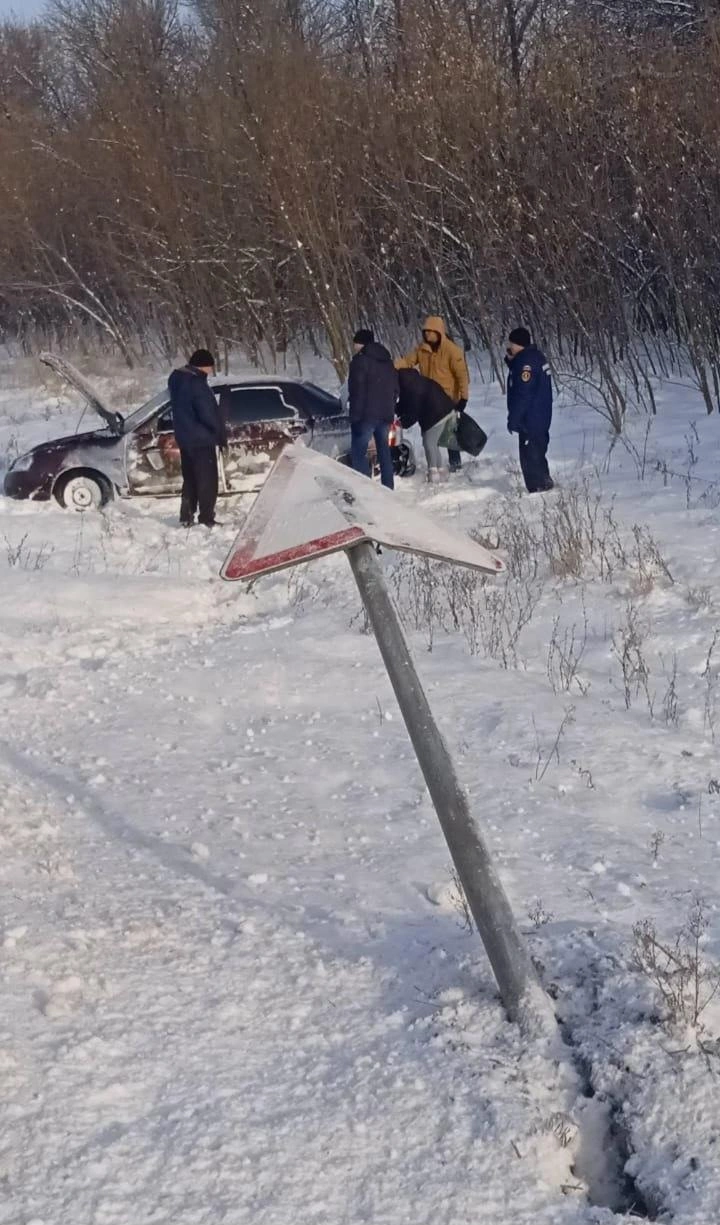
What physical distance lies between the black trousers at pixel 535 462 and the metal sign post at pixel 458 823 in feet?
28.8

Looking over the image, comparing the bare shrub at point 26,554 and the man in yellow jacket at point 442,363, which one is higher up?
the man in yellow jacket at point 442,363

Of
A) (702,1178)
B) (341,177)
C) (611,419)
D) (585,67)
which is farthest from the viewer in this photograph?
(341,177)

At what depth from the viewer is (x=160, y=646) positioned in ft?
27.9

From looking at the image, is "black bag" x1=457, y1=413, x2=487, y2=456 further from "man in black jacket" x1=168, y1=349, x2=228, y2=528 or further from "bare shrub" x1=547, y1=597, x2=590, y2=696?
"bare shrub" x1=547, y1=597, x2=590, y2=696

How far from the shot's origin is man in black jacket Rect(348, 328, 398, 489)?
12172 mm

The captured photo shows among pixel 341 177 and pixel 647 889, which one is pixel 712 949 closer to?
pixel 647 889

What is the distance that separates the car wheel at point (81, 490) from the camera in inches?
532

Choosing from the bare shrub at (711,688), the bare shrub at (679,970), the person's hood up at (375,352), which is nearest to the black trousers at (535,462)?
the person's hood up at (375,352)

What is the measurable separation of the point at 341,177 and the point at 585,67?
4633mm

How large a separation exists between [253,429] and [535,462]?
305 centimetres

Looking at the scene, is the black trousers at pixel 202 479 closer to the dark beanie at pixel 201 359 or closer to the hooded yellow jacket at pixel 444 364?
the dark beanie at pixel 201 359

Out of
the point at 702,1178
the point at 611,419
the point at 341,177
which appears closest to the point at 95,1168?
the point at 702,1178

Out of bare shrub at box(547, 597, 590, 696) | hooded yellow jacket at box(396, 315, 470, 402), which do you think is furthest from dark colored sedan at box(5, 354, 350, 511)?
bare shrub at box(547, 597, 590, 696)

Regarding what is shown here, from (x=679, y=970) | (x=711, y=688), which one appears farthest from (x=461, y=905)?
(x=711, y=688)
